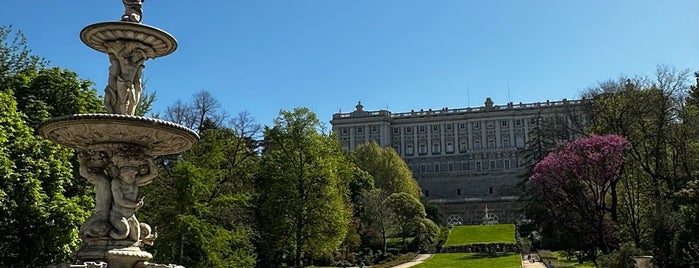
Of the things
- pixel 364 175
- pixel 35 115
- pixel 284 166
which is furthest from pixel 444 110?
pixel 35 115

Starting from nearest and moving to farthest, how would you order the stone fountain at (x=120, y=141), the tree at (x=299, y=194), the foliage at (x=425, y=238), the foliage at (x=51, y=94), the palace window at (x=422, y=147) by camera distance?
the stone fountain at (x=120, y=141), the foliage at (x=51, y=94), the tree at (x=299, y=194), the foliage at (x=425, y=238), the palace window at (x=422, y=147)

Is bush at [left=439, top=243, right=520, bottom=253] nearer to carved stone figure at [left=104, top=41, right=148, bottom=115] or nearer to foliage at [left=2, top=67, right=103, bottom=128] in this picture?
foliage at [left=2, top=67, right=103, bottom=128]

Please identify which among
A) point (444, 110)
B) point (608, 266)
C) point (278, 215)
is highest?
point (444, 110)

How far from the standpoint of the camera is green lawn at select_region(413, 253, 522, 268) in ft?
112

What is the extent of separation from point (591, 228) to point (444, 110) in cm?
8317

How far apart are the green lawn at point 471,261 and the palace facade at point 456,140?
5435 cm

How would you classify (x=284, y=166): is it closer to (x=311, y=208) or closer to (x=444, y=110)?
(x=311, y=208)

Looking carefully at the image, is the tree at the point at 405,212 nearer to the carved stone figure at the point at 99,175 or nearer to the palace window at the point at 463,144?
the carved stone figure at the point at 99,175

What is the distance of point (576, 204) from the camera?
26750mm

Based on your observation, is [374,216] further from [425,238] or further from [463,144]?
[463,144]

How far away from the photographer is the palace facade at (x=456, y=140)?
A: 10006 centimetres

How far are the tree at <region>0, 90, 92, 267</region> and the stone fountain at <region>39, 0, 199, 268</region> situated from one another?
15.0 feet

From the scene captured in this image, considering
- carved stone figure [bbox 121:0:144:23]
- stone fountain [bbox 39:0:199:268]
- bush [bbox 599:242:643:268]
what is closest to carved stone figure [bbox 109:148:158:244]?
stone fountain [bbox 39:0:199:268]

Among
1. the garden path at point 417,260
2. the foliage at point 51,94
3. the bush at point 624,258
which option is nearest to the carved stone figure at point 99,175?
the foliage at point 51,94
